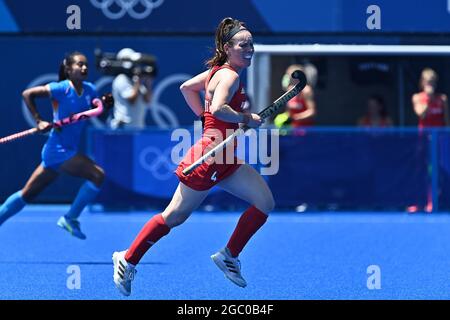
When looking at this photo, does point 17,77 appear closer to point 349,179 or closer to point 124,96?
point 124,96

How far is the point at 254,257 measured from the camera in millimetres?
10578

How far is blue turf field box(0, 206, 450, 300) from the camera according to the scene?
834 cm

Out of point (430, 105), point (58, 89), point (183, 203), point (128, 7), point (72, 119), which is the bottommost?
point (430, 105)

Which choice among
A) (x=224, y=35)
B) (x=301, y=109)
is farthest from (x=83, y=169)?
(x=301, y=109)

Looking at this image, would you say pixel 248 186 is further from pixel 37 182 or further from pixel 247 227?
pixel 37 182

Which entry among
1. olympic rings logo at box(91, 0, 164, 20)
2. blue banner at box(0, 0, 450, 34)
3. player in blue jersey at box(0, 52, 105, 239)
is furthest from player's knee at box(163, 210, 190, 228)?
olympic rings logo at box(91, 0, 164, 20)

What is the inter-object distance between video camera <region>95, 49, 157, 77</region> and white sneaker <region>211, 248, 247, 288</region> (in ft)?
26.1

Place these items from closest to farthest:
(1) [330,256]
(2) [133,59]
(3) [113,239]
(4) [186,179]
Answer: (4) [186,179] → (1) [330,256] → (3) [113,239] → (2) [133,59]

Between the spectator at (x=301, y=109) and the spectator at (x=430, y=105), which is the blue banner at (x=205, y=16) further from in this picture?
the spectator at (x=430, y=105)

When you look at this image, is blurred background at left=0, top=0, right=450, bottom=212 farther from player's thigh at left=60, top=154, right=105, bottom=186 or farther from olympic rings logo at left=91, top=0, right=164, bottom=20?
player's thigh at left=60, top=154, right=105, bottom=186

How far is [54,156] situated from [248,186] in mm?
3436

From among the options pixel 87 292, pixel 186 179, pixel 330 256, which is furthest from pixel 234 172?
pixel 330 256

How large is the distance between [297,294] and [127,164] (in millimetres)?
7217

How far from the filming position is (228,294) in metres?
8.14
